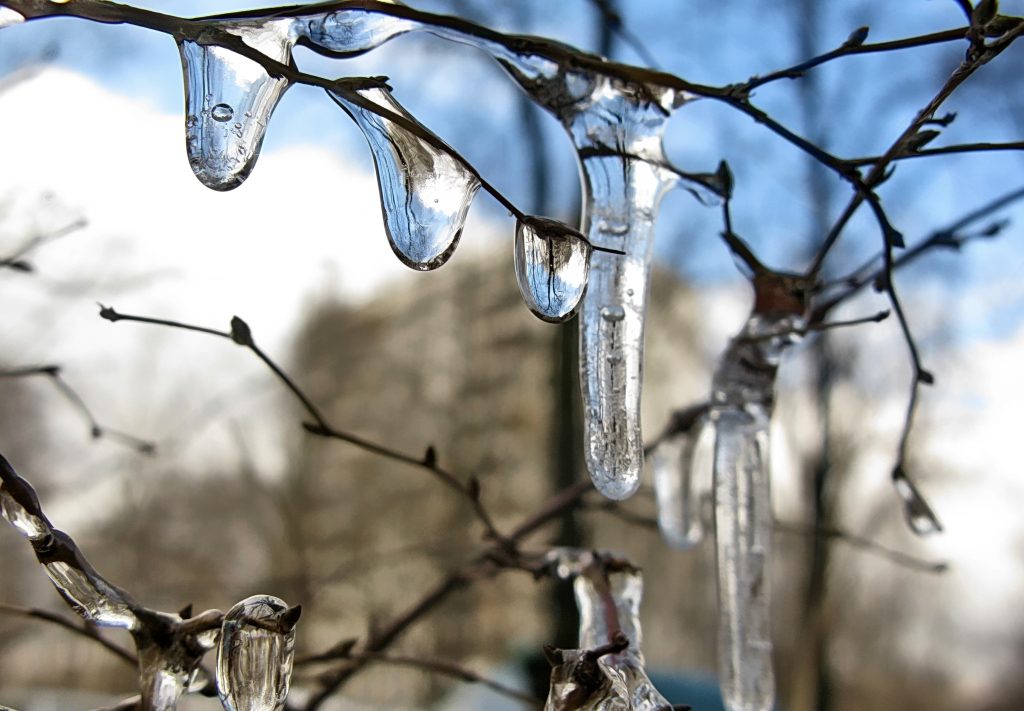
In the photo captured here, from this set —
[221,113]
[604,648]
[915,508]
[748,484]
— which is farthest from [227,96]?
[915,508]

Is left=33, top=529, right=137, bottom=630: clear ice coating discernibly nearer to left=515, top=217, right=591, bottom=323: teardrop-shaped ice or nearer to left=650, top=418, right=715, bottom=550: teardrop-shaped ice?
left=515, top=217, right=591, bottom=323: teardrop-shaped ice

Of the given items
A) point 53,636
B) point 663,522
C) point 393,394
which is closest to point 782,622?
point 393,394

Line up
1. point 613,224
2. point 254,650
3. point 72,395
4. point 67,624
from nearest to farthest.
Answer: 1. point 254,650
2. point 613,224
3. point 67,624
4. point 72,395

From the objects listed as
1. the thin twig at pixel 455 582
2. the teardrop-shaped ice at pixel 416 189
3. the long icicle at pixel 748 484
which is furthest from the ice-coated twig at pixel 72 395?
the long icicle at pixel 748 484

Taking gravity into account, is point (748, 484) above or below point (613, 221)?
below

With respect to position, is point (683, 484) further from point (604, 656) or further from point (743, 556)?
point (604, 656)
